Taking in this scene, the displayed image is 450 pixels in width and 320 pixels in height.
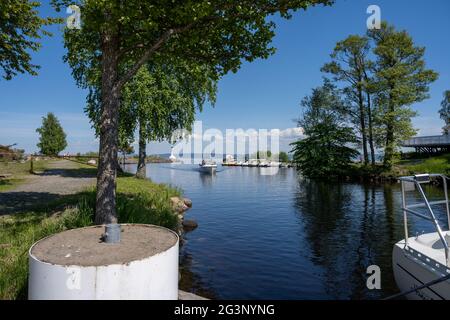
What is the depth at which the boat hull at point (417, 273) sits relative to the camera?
294 inches

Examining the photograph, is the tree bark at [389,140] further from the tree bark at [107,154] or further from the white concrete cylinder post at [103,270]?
the white concrete cylinder post at [103,270]

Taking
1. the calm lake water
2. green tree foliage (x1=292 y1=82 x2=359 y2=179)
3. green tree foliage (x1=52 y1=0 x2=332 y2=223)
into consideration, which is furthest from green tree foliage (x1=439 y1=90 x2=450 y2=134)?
green tree foliage (x1=52 y1=0 x2=332 y2=223)

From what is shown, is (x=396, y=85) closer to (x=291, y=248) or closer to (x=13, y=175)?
(x=291, y=248)

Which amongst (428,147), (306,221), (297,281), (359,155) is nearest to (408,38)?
(359,155)

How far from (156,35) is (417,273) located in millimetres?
11205

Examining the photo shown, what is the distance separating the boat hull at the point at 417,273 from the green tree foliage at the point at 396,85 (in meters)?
36.7

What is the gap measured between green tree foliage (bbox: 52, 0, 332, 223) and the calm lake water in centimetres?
474

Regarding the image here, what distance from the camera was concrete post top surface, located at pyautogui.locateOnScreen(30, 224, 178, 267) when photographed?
5.48 m

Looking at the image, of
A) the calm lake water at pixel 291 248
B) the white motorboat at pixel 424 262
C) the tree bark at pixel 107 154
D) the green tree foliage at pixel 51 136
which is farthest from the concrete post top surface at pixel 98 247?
the green tree foliage at pixel 51 136

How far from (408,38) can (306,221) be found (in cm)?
3536

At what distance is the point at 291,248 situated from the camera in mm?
14750

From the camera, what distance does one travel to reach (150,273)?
543 centimetres

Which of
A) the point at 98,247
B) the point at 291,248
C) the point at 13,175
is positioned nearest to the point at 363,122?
the point at 291,248
